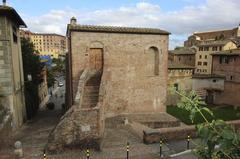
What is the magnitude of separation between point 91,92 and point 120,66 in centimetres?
403

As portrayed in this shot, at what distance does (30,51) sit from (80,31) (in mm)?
12802

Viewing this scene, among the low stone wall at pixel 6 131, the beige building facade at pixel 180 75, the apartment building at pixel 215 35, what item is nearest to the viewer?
the low stone wall at pixel 6 131

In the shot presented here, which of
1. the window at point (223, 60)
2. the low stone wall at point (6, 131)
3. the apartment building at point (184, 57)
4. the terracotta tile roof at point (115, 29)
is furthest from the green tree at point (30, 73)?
the apartment building at point (184, 57)

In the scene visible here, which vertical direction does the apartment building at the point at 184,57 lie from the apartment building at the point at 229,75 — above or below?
above

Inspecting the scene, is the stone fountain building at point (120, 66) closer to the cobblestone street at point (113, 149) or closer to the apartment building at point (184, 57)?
the cobblestone street at point (113, 149)

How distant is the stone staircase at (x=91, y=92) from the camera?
13750 millimetres

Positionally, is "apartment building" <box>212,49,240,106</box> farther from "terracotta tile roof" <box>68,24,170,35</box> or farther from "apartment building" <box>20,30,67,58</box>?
"apartment building" <box>20,30,67,58</box>

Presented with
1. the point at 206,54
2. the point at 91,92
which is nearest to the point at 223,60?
the point at 206,54

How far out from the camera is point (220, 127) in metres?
2.58

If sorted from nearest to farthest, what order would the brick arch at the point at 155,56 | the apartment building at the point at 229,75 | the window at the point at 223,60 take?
the brick arch at the point at 155,56, the apartment building at the point at 229,75, the window at the point at 223,60

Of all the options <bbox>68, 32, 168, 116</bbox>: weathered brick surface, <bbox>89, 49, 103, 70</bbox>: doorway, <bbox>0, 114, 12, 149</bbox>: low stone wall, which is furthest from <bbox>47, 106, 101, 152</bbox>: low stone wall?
<bbox>89, 49, 103, 70</bbox>: doorway

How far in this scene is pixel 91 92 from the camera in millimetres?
15008

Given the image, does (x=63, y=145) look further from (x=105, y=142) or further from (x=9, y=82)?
(x=9, y=82)

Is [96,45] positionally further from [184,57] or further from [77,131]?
[184,57]
